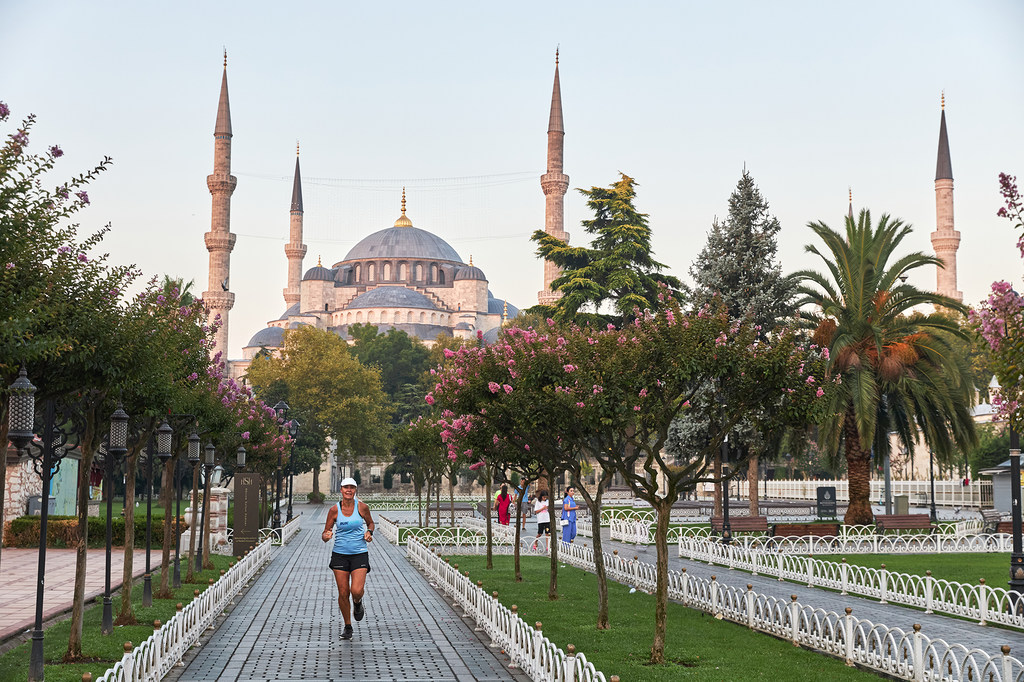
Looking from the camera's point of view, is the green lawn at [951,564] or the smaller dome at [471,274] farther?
the smaller dome at [471,274]

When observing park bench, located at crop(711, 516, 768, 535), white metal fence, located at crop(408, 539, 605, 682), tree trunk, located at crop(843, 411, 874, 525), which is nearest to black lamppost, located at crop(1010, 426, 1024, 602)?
white metal fence, located at crop(408, 539, 605, 682)

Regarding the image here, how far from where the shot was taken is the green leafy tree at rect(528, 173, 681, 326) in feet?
125

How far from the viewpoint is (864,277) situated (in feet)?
83.4

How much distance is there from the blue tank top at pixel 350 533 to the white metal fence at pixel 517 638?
1568 mm

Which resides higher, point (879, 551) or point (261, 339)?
point (261, 339)

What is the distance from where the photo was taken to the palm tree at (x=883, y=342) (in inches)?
990

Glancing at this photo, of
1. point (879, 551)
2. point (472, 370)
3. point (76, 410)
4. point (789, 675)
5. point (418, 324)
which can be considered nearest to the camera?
point (789, 675)

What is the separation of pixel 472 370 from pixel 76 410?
5336mm

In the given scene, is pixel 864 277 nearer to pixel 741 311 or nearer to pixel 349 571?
pixel 741 311

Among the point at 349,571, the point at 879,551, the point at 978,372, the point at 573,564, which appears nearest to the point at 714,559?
the point at 573,564

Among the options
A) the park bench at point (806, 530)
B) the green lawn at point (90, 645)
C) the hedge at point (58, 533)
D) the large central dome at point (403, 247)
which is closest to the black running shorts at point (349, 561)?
the green lawn at point (90, 645)

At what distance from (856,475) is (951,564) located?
5205 mm

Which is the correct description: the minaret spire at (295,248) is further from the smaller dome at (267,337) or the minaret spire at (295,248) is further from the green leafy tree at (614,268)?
the green leafy tree at (614,268)

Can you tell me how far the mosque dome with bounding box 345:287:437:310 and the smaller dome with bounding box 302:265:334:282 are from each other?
5717 mm
